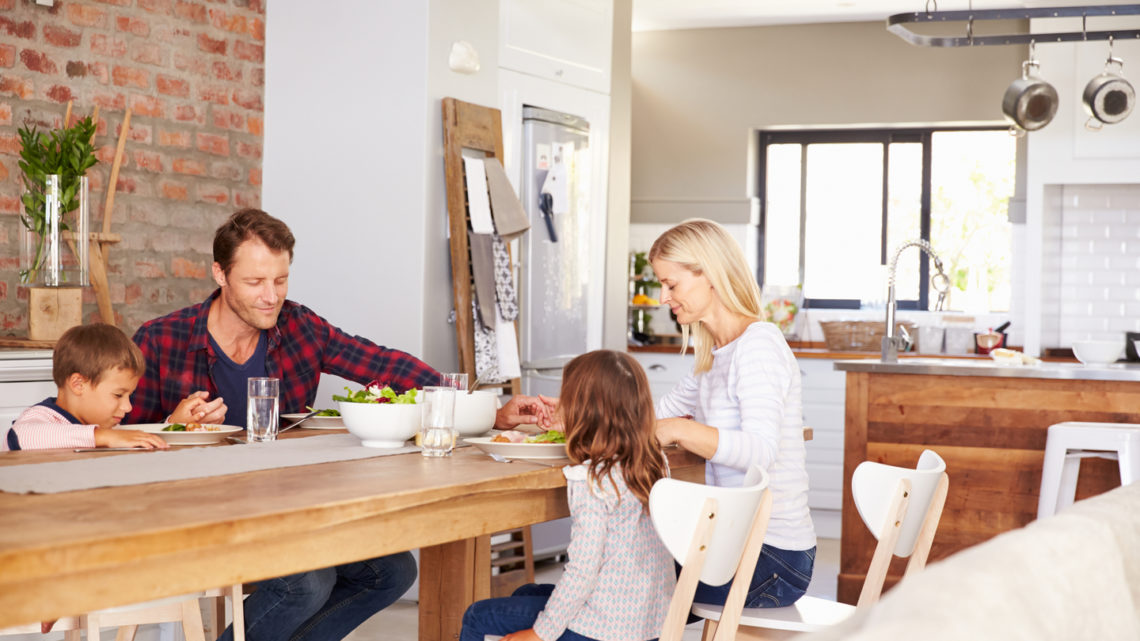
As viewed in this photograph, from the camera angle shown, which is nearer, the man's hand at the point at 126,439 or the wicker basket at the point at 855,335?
the man's hand at the point at 126,439

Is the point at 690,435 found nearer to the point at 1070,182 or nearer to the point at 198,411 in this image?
the point at 198,411

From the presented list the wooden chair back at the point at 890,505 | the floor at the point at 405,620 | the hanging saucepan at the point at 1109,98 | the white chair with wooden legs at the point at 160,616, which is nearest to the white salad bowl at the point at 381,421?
the white chair with wooden legs at the point at 160,616

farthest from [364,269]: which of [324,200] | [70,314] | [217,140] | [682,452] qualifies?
[682,452]

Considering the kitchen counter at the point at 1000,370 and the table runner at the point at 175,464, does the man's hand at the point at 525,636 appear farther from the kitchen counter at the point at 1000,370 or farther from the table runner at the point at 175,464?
the kitchen counter at the point at 1000,370

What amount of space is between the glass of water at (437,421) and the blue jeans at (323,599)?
17.4 inches

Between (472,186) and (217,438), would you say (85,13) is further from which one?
(217,438)

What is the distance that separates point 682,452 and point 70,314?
1.85 metres

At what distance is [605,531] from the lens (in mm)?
1920

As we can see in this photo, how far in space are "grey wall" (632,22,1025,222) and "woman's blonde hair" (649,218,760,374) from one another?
423cm

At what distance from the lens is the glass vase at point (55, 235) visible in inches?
122

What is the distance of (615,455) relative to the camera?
1.96 meters

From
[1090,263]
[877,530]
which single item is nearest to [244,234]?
[877,530]

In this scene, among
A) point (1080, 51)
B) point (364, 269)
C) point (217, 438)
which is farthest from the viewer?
point (1080, 51)

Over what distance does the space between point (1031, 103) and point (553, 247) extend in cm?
233
